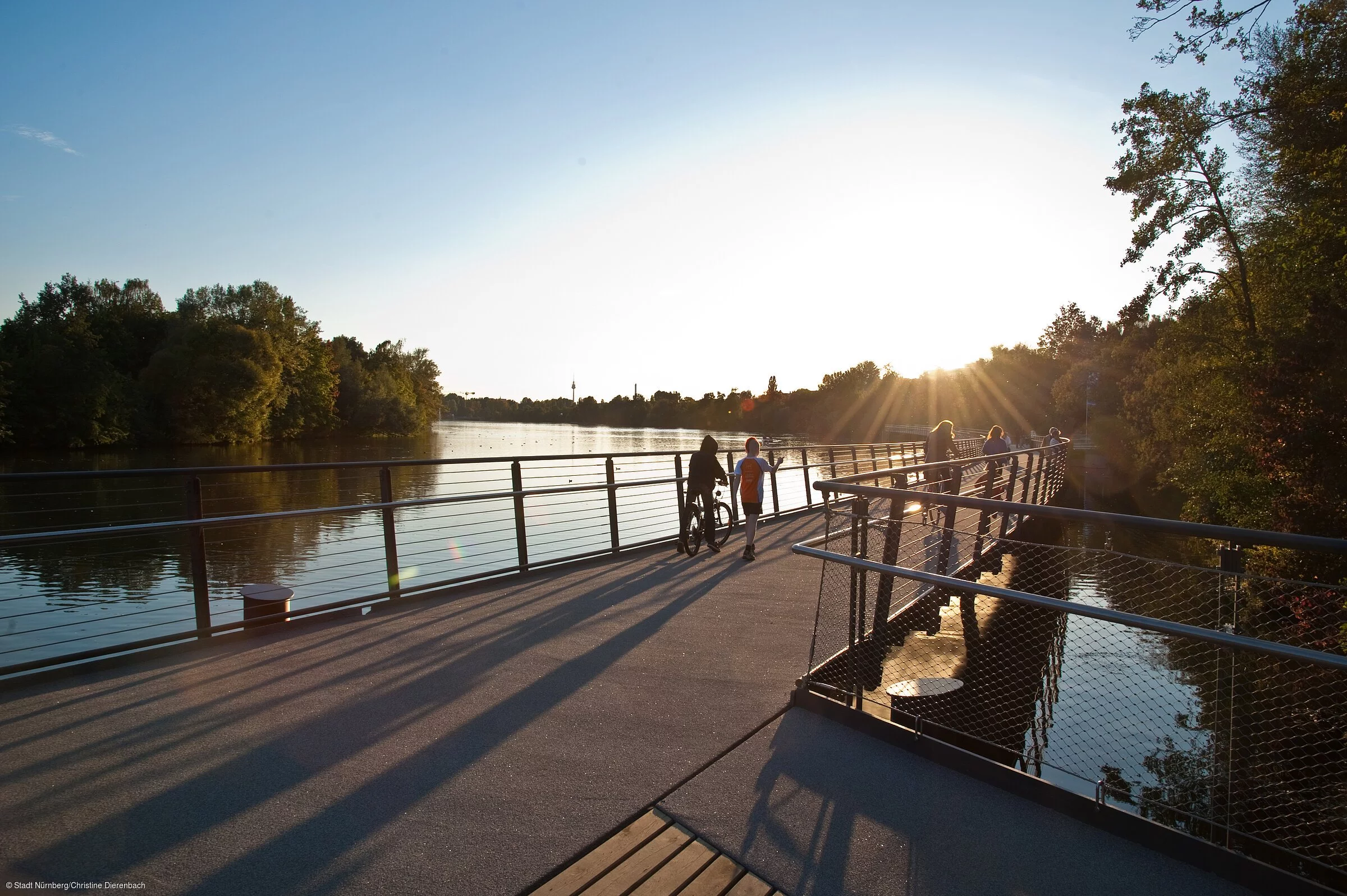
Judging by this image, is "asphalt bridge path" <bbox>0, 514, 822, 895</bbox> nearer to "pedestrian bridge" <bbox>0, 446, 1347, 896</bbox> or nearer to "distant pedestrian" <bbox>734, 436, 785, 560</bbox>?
"pedestrian bridge" <bbox>0, 446, 1347, 896</bbox>

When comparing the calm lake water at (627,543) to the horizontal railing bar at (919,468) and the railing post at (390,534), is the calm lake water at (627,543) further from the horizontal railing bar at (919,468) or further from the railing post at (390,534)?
the horizontal railing bar at (919,468)

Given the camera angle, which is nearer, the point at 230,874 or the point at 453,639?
the point at 230,874

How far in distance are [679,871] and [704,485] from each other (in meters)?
7.24

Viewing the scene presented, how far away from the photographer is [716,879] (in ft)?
8.59

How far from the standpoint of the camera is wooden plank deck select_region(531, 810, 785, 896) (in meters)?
2.54

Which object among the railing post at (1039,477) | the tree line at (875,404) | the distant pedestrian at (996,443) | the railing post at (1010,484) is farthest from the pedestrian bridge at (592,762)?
the tree line at (875,404)

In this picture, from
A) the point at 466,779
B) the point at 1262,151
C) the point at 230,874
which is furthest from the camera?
the point at 1262,151

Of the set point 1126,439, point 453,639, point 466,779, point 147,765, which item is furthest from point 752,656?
point 1126,439

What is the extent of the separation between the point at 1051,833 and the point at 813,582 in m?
4.80

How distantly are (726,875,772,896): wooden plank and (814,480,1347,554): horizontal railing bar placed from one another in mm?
1490

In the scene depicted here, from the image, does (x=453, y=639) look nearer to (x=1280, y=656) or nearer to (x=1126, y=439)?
(x=1280, y=656)

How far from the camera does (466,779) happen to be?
327 centimetres

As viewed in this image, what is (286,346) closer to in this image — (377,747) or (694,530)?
(694,530)

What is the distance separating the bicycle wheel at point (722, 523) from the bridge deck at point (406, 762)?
4.75 metres
